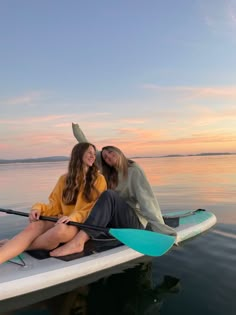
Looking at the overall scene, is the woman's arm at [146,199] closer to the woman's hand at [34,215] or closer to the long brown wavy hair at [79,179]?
the long brown wavy hair at [79,179]

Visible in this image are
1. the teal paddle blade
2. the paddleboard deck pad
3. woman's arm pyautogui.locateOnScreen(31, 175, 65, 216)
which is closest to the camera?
the paddleboard deck pad

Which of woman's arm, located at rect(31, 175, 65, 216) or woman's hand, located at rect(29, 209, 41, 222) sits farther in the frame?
woman's arm, located at rect(31, 175, 65, 216)

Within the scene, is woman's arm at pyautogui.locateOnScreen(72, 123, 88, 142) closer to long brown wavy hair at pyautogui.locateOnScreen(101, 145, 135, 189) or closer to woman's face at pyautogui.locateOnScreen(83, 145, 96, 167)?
long brown wavy hair at pyautogui.locateOnScreen(101, 145, 135, 189)

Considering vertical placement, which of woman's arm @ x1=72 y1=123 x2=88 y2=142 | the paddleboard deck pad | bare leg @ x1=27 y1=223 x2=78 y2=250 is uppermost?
woman's arm @ x1=72 y1=123 x2=88 y2=142

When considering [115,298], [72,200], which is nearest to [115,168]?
[72,200]

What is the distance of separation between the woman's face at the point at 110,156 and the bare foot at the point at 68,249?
3.53ft

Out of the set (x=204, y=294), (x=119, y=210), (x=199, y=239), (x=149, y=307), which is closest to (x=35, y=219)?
(x=119, y=210)

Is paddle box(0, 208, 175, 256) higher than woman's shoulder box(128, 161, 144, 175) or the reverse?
the reverse

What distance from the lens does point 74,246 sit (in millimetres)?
3871

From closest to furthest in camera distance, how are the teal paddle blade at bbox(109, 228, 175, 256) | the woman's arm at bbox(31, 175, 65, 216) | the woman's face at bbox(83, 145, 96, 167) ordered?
the teal paddle blade at bbox(109, 228, 175, 256) → the woman's face at bbox(83, 145, 96, 167) → the woman's arm at bbox(31, 175, 65, 216)

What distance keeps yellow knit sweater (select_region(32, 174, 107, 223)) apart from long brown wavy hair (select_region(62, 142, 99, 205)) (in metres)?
0.06

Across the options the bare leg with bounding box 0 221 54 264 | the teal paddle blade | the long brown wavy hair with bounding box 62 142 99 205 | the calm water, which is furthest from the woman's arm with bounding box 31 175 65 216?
→ the calm water

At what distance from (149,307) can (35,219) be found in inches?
60.3

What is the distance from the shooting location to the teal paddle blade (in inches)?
153
